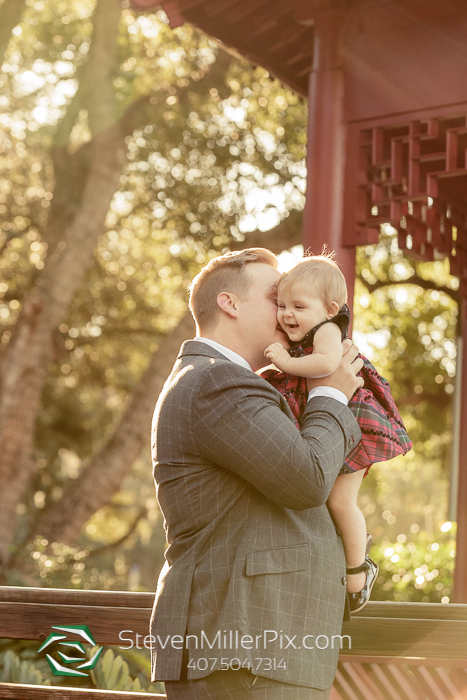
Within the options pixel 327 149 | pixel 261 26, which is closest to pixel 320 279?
pixel 327 149

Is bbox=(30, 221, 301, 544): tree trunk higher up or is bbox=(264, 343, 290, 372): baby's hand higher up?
bbox=(264, 343, 290, 372): baby's hand

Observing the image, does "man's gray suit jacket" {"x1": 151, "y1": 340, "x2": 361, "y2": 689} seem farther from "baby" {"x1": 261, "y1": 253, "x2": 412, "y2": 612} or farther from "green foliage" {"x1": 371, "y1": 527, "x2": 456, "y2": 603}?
"green foliage" {"x1": 371, "y1": 527, "x2": 456, "y2": 603}

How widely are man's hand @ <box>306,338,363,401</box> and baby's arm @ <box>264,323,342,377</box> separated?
0.07 ft

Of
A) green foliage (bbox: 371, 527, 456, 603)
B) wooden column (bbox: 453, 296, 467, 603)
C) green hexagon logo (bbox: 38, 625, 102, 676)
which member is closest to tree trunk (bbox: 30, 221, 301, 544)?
green foliage (bbox: 371, 527, 456, 603)

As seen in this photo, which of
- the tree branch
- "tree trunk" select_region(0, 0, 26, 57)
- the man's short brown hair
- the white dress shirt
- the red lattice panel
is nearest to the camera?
the white dress shirt

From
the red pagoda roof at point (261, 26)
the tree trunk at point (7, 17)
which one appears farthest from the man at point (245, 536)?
the tree trunk at point (7, 17)

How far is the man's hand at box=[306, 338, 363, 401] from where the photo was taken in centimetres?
229

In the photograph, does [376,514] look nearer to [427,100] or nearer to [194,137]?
[194,137]

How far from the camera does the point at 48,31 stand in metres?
13.2

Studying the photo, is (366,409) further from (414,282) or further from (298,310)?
(414,282)

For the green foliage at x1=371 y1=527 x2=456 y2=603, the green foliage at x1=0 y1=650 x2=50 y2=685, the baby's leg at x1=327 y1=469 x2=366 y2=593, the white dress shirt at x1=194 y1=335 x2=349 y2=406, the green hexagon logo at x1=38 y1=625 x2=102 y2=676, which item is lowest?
the green foliage at x1=371 y1=527 x2=456 y2=603

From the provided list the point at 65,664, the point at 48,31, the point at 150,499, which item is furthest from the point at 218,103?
the point at 150,499

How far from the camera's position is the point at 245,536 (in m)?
2.10

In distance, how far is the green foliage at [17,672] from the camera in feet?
13.0
